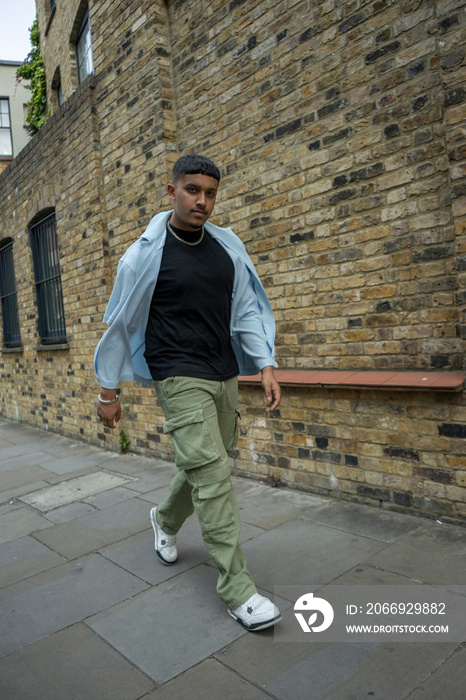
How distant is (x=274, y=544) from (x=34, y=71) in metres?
12.0

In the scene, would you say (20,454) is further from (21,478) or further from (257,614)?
(257,614)

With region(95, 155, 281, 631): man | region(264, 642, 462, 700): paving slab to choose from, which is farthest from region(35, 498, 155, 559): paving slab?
region(264, 642, 462, 700): paving slab

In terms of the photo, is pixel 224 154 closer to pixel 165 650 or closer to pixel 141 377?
pixel 141 377

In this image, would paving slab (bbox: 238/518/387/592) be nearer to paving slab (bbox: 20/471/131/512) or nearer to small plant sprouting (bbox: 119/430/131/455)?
paving slab (bbox: 20/471/131/512)

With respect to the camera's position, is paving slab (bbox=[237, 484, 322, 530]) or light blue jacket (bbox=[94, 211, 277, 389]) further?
paving slab (bbox=[237, 484, 322, 530])

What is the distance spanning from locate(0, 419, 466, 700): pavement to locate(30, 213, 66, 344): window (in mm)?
3904

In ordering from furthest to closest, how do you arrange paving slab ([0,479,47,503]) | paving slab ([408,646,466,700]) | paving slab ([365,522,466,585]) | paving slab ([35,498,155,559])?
paving slab ([0,479,47,503]) < paving slab ([35,498,155,559]) < paving slab ([365,522,466,585]) < paving slab ([408,646,466,700])

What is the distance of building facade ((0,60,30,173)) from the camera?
20.1 meters

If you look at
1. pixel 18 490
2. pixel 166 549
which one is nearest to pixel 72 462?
pixel 18 490

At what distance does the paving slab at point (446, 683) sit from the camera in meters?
1.80

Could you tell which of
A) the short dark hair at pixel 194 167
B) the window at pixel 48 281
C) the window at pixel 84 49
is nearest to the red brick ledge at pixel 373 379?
the short dark hair at pixel 194 167

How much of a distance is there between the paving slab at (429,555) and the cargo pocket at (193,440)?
1115 mm

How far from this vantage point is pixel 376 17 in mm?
3496

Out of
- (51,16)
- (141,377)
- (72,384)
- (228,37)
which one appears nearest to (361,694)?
(141,377)
